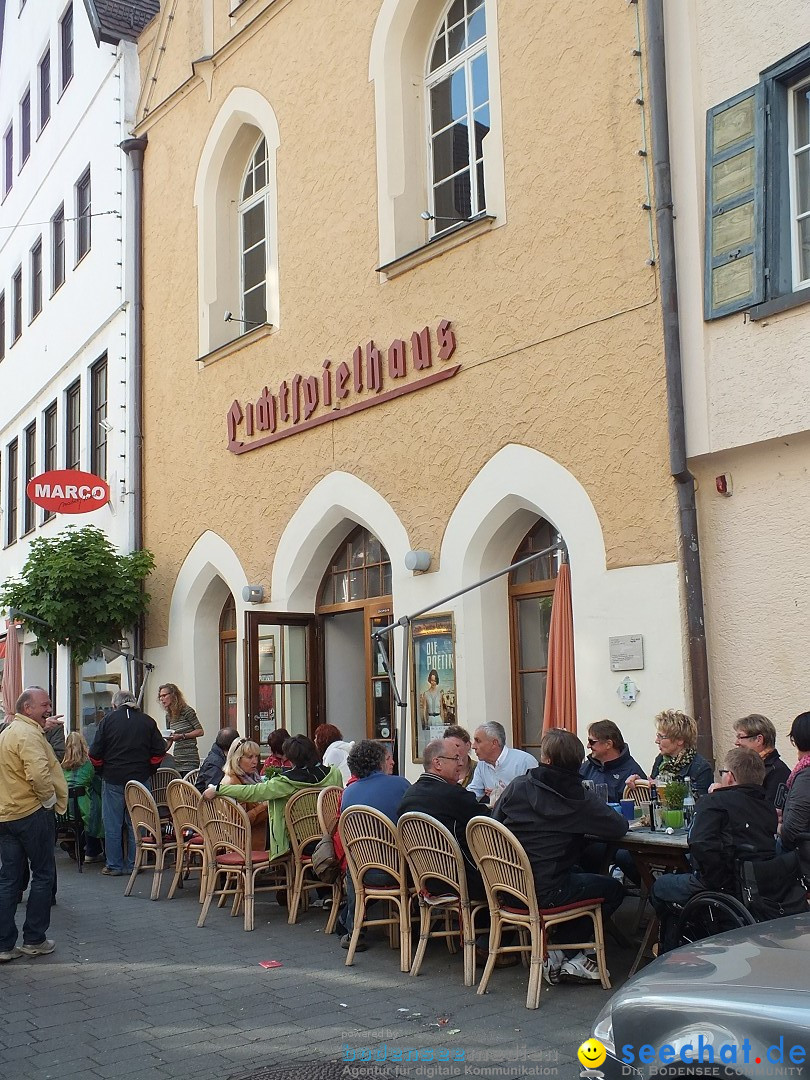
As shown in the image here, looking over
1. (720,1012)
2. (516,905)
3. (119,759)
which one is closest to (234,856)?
(516,905)

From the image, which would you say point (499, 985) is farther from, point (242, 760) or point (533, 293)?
point (533, 293)

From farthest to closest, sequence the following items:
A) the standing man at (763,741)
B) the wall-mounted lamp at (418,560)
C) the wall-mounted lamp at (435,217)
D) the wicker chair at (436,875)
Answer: the wall-mounted lamp at (435,217) < the wall-mounted lamp at (418,560) < the standing man at (763,741) < the wicker chair at (436,875)

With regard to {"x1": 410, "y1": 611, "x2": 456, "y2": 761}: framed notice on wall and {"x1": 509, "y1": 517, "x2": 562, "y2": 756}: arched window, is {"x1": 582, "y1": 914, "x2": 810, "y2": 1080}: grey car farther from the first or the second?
{"x1": 410, "y1": 611, "x2": 456, "y2": 761}: framed notice on wall

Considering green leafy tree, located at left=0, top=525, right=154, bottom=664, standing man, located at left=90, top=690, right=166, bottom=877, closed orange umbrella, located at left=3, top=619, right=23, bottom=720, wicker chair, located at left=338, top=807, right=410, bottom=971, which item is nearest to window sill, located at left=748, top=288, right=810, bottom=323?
wicker chair, located at left=338, top=807, right=410, bottom=971

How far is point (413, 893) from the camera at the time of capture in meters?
6.86

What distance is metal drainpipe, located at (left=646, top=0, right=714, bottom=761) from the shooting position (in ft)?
25.5

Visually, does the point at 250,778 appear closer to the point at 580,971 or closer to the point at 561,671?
the point at 561,671

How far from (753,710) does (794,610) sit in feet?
2.33

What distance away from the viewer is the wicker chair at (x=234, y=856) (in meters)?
8.21

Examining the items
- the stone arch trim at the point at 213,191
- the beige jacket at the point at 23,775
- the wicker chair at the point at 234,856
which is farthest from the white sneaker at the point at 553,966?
the stone arch trim at the point at 213,191

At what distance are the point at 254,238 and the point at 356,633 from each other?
4.83 meters

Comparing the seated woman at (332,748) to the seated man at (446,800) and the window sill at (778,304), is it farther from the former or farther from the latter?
the window sill at (778,304)

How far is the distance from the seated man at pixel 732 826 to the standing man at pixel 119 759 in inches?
259

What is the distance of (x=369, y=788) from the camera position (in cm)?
736
